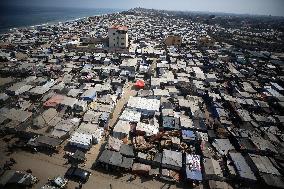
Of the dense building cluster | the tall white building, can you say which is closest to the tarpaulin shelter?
the dense building cluster

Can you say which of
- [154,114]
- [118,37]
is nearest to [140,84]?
[154,114]

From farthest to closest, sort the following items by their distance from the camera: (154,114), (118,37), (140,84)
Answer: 1. (118,37)
2. (140,84)
3. (154,114)

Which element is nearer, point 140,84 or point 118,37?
point 140,84

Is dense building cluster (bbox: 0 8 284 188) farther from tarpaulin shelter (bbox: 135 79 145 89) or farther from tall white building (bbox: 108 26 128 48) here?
tall white building (bbox: 108 26 128 48)

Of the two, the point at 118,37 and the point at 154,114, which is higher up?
the point at 118,37

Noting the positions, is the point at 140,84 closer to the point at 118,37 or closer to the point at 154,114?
the point at 154,114

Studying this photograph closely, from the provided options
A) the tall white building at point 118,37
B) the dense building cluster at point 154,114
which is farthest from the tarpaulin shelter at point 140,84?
the tall white building at point 118,37

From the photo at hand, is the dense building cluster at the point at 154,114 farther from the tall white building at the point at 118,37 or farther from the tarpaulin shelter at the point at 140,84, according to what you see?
the tall white building at the point at 118,37
